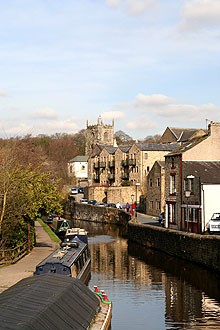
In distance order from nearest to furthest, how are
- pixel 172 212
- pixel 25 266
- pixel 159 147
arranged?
1. pixel 25 266
2. pixel 172 212
3. pixel 159 147

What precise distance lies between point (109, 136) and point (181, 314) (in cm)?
10882

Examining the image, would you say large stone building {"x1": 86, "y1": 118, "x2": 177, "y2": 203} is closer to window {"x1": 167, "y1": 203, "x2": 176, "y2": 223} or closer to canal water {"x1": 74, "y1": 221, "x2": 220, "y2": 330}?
window {"x1": 167, "y1": 203, "x2": 176, "y2": 223}

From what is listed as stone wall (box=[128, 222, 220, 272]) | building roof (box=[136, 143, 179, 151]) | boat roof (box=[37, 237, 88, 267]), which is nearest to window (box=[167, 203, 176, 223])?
stone wall (box=[128, 222, 220, 272])

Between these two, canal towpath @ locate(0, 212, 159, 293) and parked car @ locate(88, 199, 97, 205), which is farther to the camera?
parked car @ locate(88, 199, 97, 205)

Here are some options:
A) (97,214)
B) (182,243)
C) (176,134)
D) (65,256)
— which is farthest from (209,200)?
(176,134)

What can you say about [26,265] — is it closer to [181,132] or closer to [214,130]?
[214,130]

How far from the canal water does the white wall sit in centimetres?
410

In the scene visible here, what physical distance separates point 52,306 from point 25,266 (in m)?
15.8

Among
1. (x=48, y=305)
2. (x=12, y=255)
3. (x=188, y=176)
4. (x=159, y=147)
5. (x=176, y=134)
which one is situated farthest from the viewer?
(x=176, y=134)

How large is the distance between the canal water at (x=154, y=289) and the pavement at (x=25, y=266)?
362cm

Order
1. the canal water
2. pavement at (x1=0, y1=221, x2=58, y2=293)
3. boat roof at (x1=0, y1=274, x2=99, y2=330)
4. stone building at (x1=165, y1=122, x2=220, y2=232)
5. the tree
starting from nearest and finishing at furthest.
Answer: boat roof at (x1=0, y1=274, x2=99, y2=330), the canal water, pavement at (x1=0, y1=221, x2=58, y2=293), the tree, stone building at (x1=165, y1=122, x2=220, y2=232)

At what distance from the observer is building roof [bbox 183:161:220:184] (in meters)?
41.8

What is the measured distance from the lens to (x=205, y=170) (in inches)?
1715

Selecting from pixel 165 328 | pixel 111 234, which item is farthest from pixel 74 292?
pixel 111 234
